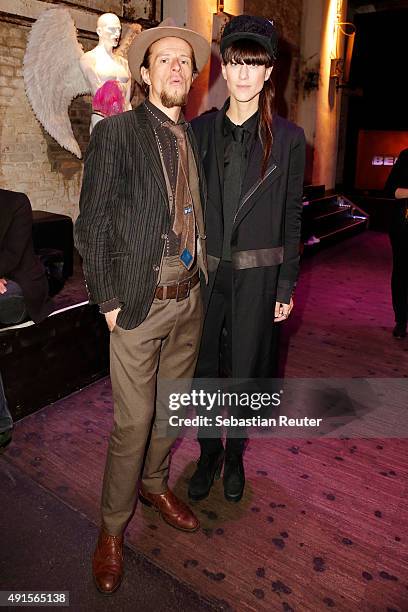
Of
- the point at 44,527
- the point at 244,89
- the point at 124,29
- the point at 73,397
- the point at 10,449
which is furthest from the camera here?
the point at 124,29

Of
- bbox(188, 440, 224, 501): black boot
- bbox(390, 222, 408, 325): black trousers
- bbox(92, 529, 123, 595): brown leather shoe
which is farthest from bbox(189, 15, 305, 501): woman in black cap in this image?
bbox(390, 222, 408, 325): black trousers

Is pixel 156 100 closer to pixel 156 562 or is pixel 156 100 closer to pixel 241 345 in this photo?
pixel 241 345

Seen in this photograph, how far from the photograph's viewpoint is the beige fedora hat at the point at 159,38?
1.93m

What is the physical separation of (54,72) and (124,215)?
12.9 ft

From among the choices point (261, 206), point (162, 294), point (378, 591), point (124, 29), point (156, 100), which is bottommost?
point (378, 591)

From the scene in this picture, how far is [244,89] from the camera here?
2102mm

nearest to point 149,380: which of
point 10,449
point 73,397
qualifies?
point 10,449

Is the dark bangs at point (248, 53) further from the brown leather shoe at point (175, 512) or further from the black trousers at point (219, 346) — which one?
the brown leather shoe at point (175, 512)

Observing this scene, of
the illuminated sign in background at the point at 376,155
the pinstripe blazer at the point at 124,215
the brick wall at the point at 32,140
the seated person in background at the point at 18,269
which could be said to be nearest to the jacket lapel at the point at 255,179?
the pinstripe blazer at the point at 124,215

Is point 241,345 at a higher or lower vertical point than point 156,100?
lower

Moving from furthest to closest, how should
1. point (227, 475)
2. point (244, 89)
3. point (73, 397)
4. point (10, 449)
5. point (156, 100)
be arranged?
point (73, 397)
point (10, 449)
point (227, 475)
point (244, 89)
point (156, 100)

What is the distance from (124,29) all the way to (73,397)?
4394mm

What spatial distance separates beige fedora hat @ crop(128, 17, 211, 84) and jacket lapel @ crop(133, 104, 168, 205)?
257mm

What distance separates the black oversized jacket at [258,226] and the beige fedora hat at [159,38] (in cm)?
27
